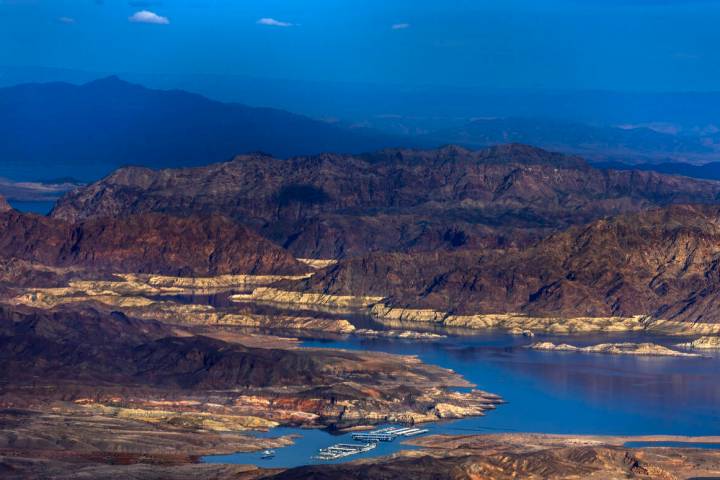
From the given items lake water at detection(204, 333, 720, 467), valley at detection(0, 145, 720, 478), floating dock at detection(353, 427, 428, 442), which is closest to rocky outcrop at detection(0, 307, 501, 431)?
valley at detection(0, 145, 720, 478)

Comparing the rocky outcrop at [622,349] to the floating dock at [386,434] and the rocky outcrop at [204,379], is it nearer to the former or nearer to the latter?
the rocky outcrop at [204,379]

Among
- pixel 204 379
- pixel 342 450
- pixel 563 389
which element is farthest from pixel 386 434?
pixel 563 389

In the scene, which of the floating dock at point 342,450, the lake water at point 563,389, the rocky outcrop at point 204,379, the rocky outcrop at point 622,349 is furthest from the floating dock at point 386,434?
the rocky outcrop at point 622,349

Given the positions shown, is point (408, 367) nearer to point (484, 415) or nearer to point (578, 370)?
point (578, 370)

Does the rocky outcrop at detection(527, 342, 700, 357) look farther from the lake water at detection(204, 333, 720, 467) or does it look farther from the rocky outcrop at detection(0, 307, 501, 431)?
the rocky outcrop at detection(0, 307, 501, 431)

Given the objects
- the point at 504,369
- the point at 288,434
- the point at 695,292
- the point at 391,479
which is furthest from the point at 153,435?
the point at 695,292

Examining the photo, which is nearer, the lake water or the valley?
the valley
